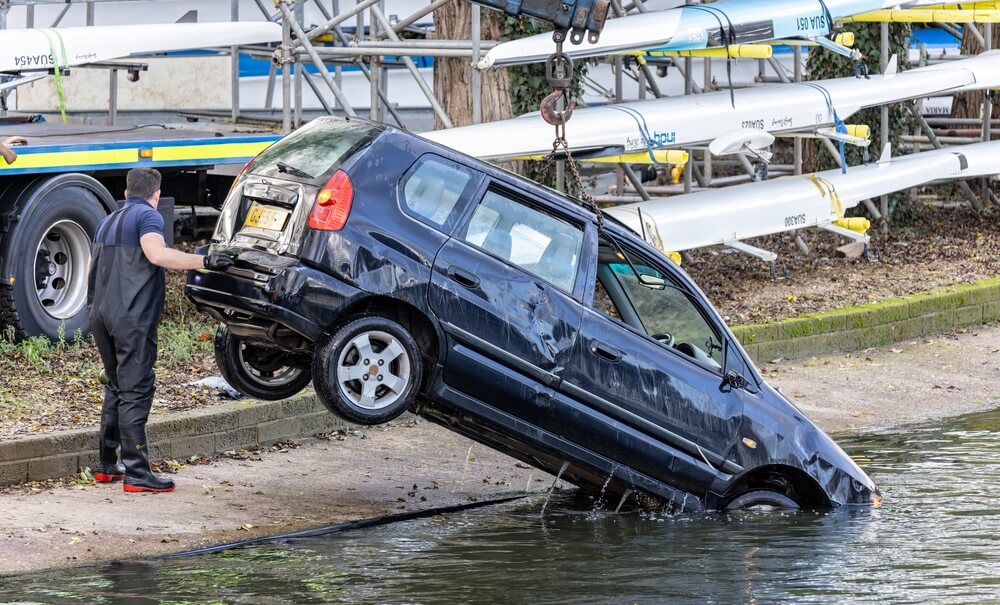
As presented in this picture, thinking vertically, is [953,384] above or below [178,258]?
below

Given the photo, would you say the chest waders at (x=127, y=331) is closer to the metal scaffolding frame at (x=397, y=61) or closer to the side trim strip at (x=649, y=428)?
the side trim strip at (x=649, y=428)

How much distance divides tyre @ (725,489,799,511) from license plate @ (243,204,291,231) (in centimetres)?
277

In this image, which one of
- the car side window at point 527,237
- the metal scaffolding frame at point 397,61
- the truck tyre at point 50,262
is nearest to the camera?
the car side window at point 527,237

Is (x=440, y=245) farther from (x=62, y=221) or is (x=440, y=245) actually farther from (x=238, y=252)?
(x=62, y=221)

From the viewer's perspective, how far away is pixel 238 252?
7555mm

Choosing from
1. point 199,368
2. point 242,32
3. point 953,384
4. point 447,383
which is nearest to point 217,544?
point 447,383

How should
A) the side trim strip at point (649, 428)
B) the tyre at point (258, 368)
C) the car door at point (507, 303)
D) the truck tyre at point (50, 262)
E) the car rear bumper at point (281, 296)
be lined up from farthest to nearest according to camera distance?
the truck tyre at point (50, 262) < the tyre at point (258, 368) < the side trim strip at point (649, 428) < the car door at point (507, 303) < the car rear bumper at point (281, 296)

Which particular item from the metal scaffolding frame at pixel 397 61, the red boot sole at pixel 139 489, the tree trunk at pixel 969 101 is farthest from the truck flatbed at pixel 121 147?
the tree trunk at pixel 969 101

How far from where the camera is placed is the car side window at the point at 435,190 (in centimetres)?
750

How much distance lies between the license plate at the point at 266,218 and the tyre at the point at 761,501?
2.77 metres

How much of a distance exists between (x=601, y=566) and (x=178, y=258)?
8.44 ft

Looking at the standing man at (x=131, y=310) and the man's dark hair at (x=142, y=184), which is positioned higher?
the man's dark hair at (x=142, y=184)

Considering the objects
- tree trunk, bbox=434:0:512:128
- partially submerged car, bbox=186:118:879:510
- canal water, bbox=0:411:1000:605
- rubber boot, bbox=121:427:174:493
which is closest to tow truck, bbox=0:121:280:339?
tree trunk, bbox=434:0:512:128

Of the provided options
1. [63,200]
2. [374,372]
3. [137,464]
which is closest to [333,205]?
[374,372]
